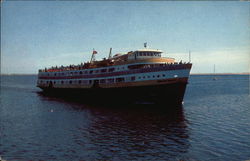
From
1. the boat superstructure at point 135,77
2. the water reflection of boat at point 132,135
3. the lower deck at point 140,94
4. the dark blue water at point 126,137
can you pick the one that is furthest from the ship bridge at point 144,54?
the dark blue water at point 126,137

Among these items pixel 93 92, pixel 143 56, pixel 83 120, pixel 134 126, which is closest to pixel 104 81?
pixel 93 92

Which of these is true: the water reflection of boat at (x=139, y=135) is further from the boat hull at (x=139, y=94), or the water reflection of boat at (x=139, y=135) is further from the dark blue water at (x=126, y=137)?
the boat hull at (x=139, y=94)

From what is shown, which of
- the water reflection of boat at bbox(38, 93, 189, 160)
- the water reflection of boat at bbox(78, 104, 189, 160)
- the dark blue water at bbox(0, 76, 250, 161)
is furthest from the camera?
the water reflection of boat at bbox(78, 104, 189, 160)

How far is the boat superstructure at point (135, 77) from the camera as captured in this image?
1241 inches

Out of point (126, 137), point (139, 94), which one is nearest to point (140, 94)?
point (139, 94)

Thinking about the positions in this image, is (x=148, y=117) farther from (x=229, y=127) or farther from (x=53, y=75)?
(x=53, y=75)

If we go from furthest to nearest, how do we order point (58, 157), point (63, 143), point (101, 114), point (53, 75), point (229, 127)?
point (53, 75) < point (101, 114) < point (229, 127) < point (63, 143) < point (58, 157)

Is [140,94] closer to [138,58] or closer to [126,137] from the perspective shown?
[138,58]

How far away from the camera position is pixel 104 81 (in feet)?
134

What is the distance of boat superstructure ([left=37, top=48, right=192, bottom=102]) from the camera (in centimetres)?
3153

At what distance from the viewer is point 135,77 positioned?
34.8 metres

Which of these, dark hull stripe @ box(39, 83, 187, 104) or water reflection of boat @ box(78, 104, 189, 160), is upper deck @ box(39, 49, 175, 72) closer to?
dark hull stripe @ box(39, 83, 187, 104)

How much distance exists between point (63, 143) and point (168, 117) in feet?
49.8

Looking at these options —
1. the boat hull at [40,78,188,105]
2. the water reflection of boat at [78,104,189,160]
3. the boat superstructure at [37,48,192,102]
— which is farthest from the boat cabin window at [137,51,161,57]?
the water reflection of boat at [78,104,189,160]
